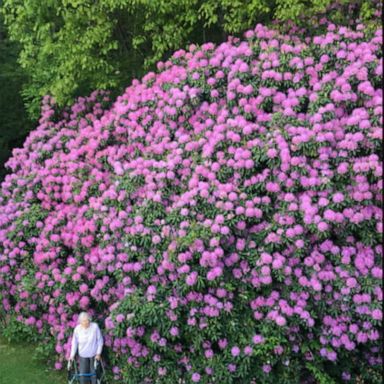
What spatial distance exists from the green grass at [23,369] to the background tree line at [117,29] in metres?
3.89

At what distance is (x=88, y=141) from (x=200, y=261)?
3.17 m

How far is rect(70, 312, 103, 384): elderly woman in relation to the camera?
5.96 metres

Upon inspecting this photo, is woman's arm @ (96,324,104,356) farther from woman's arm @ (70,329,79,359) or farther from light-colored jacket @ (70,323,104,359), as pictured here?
woman's arm @ (70,329,79,359)

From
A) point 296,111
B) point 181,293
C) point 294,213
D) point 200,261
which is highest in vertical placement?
point 296,111

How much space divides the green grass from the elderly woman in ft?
2.48

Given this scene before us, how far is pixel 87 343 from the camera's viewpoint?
5.96 metres

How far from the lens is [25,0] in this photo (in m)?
7.96

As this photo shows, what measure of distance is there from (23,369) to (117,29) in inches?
205

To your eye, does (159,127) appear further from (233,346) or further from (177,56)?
(233,346)

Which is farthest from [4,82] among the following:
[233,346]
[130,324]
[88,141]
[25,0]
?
[233,346]

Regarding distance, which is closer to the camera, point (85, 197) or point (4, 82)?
point (85, 197)

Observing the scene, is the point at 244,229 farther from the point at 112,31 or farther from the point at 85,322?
the point at 112,31

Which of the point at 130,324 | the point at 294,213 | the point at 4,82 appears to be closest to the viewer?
the point at 294,213

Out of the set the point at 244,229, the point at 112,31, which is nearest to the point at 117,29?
the point at 112,31
